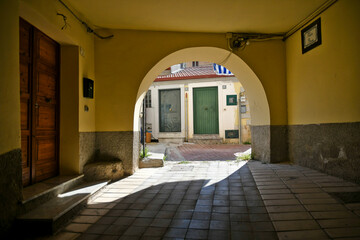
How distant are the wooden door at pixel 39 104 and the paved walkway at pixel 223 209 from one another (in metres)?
0.93

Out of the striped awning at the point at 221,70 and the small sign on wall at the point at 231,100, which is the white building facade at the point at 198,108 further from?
the striped awning at the point at 221,70

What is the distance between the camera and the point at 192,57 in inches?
207

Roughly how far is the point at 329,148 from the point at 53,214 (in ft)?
13.4

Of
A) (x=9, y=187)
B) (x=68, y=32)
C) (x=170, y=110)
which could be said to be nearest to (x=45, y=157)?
(x=9, y=187)

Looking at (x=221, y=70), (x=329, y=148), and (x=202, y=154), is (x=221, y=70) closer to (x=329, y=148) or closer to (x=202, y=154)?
(x=202, y=154)

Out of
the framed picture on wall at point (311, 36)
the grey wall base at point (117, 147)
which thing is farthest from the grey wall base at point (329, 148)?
the grey wall base at point (117, 147)

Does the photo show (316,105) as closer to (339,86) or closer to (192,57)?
(339,86)

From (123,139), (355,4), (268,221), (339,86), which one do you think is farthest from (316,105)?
(123,139)

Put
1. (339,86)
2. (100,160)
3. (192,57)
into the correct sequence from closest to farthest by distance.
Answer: (339,86) → (100,160) → (192,57)

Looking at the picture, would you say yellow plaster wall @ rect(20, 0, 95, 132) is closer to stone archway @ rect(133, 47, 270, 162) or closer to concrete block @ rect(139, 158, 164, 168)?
stone archway @ rect(133, 47, 270, 162)

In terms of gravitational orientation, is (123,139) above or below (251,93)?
below

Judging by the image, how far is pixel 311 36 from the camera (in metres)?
4.01

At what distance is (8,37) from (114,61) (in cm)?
230

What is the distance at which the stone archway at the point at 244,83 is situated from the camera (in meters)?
4.71
